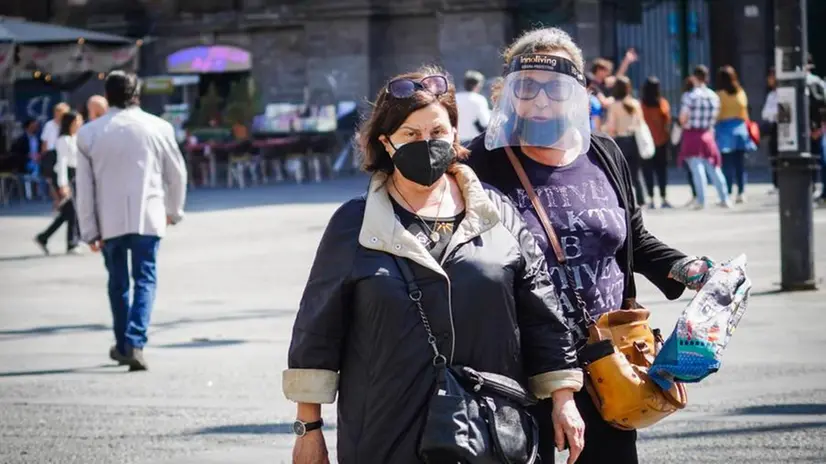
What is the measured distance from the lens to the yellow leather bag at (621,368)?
4742mm

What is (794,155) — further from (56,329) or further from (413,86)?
(413,86)

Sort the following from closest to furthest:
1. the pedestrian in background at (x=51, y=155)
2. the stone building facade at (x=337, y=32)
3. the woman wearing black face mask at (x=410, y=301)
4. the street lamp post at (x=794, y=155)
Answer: the woman wearing black face mask at (x=410, y=301) < the street lamp post at (x=794, y=155) < the pedestrian in background at (x=51, y=155) < the stone building facade at (x=337, y=32)

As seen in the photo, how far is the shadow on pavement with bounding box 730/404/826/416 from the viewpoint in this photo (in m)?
8.23

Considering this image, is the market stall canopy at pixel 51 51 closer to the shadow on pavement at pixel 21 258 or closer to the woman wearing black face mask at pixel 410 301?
the shadow on pavement at pixel 21 258

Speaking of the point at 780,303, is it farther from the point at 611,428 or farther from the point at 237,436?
the point at 611,428

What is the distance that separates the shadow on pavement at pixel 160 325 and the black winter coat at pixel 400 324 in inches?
314

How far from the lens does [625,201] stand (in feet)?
16.9

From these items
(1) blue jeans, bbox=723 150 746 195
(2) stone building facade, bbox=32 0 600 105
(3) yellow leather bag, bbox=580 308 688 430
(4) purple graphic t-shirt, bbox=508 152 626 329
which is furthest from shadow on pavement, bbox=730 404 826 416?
(2) stone building facade, bbox=32 0 600 105

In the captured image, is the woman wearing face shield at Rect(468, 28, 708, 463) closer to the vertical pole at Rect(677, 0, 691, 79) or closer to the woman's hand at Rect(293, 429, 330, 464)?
the woman's hand at Rect(293, 429, 330, 464)

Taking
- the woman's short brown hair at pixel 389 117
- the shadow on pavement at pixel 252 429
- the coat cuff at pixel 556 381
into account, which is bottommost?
the shadow on pavement at pixel 252 429

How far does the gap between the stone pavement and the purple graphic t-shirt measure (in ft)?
8.05

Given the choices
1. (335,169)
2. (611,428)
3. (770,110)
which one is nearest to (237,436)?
→ (611,428)

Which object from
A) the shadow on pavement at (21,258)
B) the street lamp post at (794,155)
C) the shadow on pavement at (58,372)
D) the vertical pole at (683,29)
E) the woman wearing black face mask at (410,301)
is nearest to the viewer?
the woman wearing black face mask at (410,301)

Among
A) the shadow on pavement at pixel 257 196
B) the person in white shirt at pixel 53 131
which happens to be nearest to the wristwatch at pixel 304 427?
the person in white shirt at pixel 53 131
